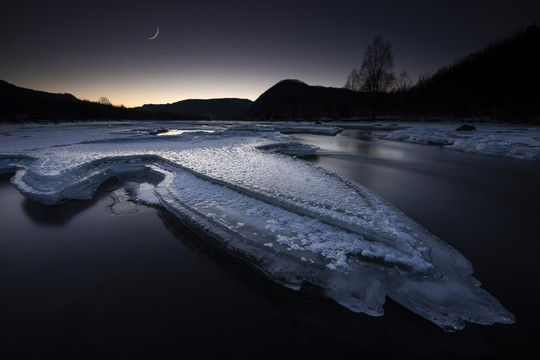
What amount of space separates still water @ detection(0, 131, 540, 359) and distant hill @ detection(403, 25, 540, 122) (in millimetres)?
25867

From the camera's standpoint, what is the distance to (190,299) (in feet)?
5.26

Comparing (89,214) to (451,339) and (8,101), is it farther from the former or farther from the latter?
(8,101)

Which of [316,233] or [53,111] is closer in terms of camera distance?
[316,233]

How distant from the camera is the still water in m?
1.25

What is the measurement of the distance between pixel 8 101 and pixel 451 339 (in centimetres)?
7548

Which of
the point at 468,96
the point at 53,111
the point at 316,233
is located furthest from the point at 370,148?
the point at 53,111

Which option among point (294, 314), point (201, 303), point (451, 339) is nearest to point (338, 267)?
point (294, 314)

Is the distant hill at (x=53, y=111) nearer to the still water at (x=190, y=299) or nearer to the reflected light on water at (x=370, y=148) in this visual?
the reflected light on water at (x=370, y=148)

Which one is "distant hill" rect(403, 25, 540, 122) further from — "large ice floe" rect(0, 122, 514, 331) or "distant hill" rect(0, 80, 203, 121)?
"distant hill" rect(0, 80, 203, 121)

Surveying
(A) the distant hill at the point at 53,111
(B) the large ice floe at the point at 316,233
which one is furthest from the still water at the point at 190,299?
(A) the distant hill at the point at 53,111

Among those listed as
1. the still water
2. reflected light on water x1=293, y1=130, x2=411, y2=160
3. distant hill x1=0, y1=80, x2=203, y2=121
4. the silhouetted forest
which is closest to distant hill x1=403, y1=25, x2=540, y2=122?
the silhouetted forest

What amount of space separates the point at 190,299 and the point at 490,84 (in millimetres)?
47741

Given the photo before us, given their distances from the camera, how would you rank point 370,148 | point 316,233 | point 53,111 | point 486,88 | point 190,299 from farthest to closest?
point 53,111 → point 486,88 → point 370,148 → point 316,233 → point 190,299

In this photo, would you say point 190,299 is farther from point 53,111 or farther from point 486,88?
point 53,111
